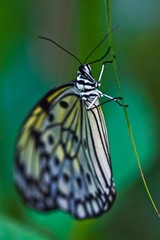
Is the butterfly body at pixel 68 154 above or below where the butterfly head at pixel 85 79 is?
below

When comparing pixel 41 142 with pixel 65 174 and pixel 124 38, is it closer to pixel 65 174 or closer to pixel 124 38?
pixel 65 174

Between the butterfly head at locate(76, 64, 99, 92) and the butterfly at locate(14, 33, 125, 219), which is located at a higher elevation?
the butterfly head at locate(76, 64, 99, 92)

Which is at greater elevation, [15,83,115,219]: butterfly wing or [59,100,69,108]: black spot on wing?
[59,100,69,108]: black spot on wing

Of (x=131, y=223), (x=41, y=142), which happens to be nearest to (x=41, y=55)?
(x=41, y=142)

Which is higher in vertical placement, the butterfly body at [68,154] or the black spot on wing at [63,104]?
the black spot on wing at [63,104]
